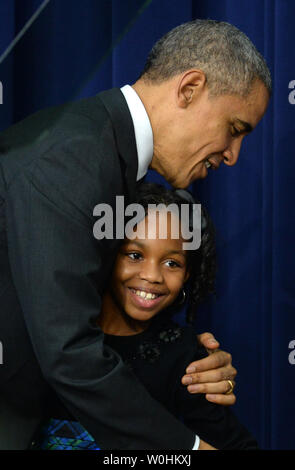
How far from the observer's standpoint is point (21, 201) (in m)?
0.75

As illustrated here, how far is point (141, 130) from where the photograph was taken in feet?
3.02

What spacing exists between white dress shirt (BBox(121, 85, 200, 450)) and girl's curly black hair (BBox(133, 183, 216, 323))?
131mm

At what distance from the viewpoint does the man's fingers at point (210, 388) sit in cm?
99

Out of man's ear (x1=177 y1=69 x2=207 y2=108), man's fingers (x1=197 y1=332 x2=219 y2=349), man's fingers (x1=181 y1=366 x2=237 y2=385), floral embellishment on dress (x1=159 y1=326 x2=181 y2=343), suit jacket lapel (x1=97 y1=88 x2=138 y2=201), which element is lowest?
man's fingers (x1=181 y1=366 x2=237 y2=385)

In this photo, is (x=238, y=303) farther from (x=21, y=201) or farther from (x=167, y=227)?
(x=21, y=201)

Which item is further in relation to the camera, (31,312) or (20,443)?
(20,443)

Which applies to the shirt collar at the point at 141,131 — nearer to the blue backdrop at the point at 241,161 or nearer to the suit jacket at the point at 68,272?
the suit jacket at the point at 68,272

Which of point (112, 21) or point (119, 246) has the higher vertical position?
point (112, 21)

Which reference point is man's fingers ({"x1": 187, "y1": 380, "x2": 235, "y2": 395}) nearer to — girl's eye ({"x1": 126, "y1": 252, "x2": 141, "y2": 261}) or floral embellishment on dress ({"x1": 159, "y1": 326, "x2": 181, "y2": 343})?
Answer: floral embellishment on dress ({"x1": 159, "y1": 326, "x2": 181, "y2": 343})

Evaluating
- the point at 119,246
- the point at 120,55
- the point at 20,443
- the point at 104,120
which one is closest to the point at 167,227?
the point at 119,246

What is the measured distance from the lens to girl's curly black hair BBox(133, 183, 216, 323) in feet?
3.56

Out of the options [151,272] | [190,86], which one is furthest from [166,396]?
[190,86]

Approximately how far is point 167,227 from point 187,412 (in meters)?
0.31

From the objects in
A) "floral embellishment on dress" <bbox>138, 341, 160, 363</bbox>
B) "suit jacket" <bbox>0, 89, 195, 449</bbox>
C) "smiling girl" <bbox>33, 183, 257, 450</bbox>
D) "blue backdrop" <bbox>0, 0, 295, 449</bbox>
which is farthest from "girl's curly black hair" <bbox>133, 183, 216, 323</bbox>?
"blue backdrop" <bbox>0, 0, 295, 449</bbox>
